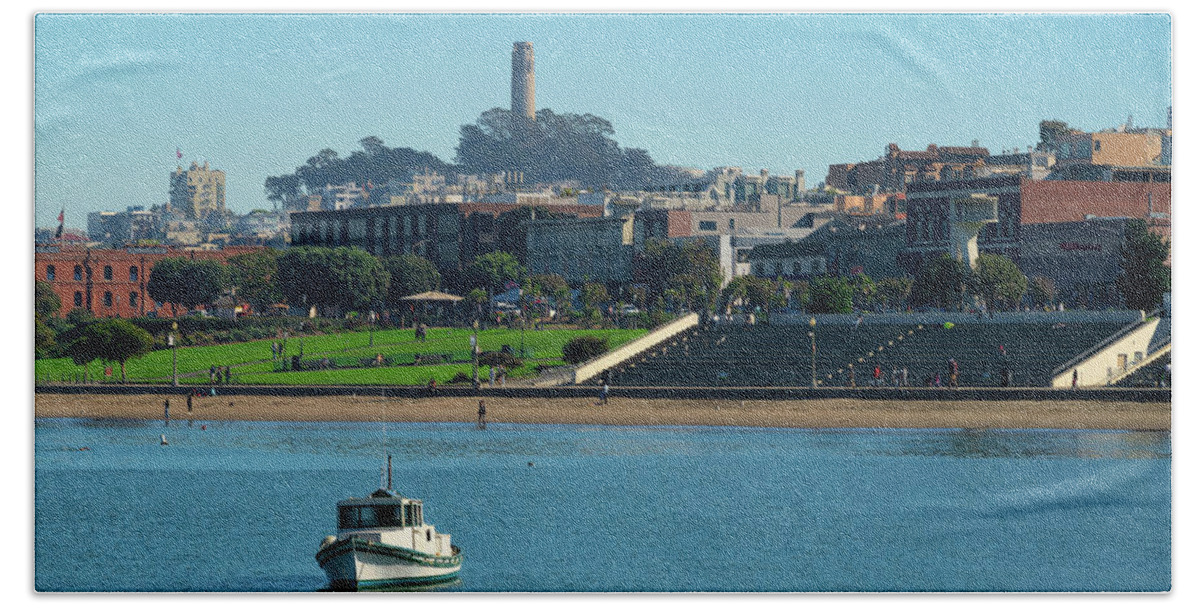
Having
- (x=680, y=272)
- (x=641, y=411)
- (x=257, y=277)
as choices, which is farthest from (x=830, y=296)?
(x=257, y=277)

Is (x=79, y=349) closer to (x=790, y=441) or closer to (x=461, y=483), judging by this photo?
(x=461, y=483)

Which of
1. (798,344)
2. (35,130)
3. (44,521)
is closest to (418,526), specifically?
(44,521)

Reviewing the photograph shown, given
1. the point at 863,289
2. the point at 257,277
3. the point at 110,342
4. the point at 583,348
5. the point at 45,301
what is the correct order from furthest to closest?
the point at 863,289 < the point at 583,348 < the point at 257,277 < the point at 110,342 < the point at 45,301

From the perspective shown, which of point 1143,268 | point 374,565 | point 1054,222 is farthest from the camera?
point 1054,222

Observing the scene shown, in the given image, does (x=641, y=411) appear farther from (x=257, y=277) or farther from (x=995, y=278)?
(x=257, y=277)

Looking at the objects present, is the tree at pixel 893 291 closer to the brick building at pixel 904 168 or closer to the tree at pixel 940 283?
the tree at pixel 940 283

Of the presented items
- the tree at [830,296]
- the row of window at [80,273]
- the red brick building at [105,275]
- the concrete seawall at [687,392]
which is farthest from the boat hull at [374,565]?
the tree at [830,296]
